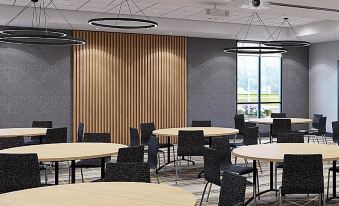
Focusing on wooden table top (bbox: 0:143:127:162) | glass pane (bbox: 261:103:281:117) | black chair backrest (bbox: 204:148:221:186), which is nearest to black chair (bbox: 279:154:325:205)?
black chair backrest (bbox: 204:148:221:186)

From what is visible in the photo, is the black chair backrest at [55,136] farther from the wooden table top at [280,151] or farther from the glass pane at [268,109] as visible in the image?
the glass pane at [268,109]

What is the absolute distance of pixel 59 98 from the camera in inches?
476

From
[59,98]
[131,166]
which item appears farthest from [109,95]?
[131,166]

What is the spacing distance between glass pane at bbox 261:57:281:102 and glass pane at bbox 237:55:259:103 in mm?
267

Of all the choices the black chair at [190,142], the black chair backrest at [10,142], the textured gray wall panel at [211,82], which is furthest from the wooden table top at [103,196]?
the textured gray wall panel at [211,82]

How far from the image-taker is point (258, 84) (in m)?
15.5

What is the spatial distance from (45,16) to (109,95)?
3003 mm

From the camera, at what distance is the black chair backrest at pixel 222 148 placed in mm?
6375

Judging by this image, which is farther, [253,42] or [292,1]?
[253,42]

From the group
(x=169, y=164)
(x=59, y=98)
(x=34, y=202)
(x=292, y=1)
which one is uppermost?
(x=292, y=1)

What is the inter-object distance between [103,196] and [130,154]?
1982 mm

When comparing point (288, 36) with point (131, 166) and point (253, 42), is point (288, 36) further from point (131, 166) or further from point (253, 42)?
point (131, 166)

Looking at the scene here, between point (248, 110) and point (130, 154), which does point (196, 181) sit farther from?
point (248, 110)

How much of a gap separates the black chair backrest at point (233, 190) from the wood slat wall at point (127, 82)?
917cm
